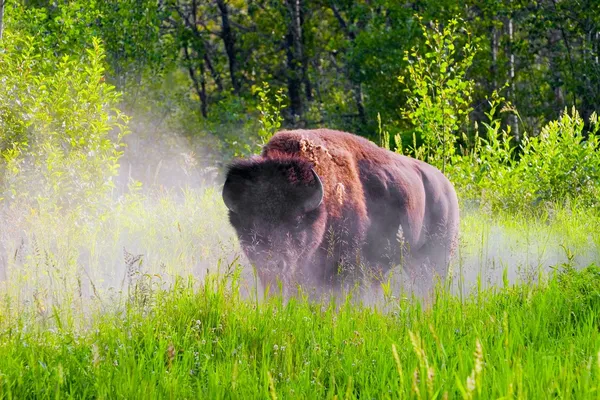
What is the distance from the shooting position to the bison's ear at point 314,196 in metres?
5.54

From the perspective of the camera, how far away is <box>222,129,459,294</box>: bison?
17.7ft

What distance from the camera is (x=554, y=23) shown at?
18469 mm

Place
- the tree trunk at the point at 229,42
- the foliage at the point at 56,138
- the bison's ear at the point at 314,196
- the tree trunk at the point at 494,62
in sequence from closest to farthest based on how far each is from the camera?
the bison's ear at the point at 314,196 < the foliage at the point at 56,138 < the tree trunk at the point at 494,62 < the tree trunk at the point at 229,42

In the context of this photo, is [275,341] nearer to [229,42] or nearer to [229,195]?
[229,195]

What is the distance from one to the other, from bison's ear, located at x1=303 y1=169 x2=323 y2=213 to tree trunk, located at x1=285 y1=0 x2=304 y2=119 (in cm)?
1876

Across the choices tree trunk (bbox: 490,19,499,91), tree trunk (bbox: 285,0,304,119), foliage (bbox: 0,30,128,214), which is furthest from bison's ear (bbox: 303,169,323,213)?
tree trunk (bbox: 285,0,304,119)

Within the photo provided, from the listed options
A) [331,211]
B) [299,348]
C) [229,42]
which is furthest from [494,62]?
[299,348]

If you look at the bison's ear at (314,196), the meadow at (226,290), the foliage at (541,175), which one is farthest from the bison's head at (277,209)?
the foliage at (541,175)

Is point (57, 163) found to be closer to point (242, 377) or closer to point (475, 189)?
point (242, 377)

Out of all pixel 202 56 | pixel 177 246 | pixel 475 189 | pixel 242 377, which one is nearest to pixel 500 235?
pixel 475 189

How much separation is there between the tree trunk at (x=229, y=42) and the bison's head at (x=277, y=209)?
23.1 metres

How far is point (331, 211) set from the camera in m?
5.95

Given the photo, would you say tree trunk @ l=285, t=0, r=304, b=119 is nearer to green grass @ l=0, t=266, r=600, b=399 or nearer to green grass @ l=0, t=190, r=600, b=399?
green grass @ l=0, t=190, r=600, b=399

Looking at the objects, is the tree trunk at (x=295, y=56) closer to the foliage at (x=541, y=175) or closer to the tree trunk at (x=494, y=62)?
the tree trunk at (x=494, y=62)
